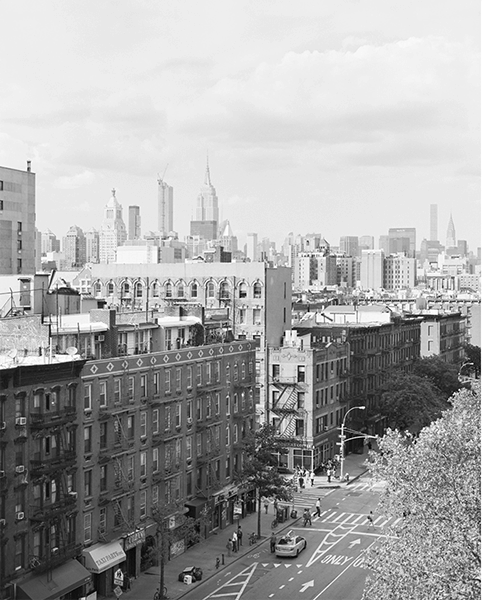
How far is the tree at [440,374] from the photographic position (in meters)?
128

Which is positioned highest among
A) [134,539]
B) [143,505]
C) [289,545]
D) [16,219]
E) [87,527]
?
[16,219]

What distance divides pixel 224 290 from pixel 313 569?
168 feet

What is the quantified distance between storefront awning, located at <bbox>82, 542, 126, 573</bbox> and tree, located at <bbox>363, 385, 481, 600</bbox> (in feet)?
69.9

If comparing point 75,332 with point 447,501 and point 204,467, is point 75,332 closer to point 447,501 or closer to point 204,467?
point 204,467

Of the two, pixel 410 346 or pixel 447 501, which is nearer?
pixel 447 501

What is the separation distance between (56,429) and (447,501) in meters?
26.1

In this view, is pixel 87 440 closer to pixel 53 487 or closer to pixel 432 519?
pixel 53 487

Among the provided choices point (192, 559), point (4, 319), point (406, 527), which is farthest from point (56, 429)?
point (406, 527)

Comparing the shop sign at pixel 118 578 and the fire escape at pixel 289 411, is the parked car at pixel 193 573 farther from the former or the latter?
the fire escape at pixel 289 411

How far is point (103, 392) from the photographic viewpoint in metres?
62.7

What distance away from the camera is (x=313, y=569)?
222ft

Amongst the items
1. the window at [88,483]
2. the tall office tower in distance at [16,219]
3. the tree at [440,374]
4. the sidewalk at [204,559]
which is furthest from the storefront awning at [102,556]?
the tall office tower in distance at [16,219]

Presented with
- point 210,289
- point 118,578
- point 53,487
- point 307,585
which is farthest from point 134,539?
point 210,289

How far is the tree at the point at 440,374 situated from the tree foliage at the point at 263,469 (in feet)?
173
